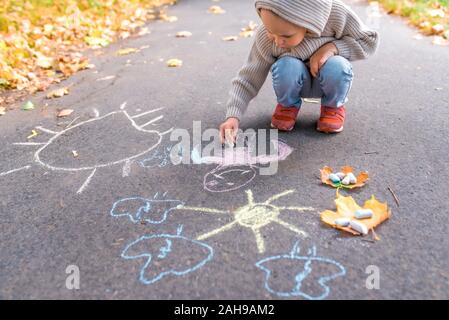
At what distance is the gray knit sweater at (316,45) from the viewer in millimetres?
1820

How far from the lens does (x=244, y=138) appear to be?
2.01 meters

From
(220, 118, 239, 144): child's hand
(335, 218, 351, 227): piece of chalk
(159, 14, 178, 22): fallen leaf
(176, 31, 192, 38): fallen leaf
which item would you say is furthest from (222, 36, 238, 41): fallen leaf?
(335, 218, 351, 227): piece of chalk

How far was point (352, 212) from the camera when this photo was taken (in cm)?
140

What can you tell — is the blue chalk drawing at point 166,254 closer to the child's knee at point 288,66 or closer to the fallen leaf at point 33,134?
the child's knee at point 288,66

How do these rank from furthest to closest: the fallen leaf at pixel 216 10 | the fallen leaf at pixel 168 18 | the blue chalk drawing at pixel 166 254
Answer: the fallen leaf at pixel 216 10, the fallen leaf at pixel 168 18, the blue chalk drawing at pixel 166 254

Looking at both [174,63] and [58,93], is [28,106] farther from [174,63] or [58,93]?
[174,63]

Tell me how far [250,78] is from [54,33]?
270cm

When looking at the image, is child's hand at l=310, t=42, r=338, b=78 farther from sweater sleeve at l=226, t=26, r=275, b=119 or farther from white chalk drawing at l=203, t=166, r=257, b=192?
white chalk drawing at l=203, t=166, r=257, b=192

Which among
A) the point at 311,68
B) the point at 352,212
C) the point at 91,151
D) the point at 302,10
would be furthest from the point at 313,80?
the point at 91,151

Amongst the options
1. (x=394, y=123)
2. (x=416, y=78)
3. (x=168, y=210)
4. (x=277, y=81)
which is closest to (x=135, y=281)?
(x=168, y=210)

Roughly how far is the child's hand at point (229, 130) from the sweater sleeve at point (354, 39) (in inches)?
23.1

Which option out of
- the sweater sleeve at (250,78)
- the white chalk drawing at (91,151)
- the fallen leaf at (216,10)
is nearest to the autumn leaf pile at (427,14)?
the fallen leaf at (216,10)
